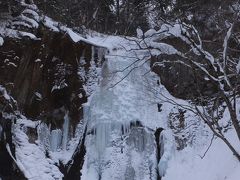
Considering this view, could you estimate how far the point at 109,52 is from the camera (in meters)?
11.9

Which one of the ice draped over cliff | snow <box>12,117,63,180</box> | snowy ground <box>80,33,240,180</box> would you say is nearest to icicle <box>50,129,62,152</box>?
snow <box>12,117,63,180</box>

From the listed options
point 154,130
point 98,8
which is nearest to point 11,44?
point 154,130

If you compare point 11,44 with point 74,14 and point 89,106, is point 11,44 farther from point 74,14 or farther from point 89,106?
point 74,14

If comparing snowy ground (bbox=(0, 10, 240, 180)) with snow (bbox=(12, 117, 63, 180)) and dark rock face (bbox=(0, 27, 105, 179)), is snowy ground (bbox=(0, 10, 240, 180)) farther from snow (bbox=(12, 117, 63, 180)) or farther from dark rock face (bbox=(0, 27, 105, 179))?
dark rock face (bbox=(0, 27, 105, 179))

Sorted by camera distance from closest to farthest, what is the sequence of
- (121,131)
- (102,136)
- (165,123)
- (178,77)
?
1. (102,136)
2. (121,131)
3. (165,123)
4. (178,77)

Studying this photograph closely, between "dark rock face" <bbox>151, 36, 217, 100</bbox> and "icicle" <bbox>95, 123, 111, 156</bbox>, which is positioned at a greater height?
"dark rock face" <bbox>151, 36, 217, 100</bbox>

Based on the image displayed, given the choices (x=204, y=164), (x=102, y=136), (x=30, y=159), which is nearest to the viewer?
(x=30, y=159)

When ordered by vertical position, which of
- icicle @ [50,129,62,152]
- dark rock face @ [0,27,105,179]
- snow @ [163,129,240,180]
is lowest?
snow @ [163,129,240,180]

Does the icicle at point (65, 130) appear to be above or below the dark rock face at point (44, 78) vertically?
below

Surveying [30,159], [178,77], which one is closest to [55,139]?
[30,159]

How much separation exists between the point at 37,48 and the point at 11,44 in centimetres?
59

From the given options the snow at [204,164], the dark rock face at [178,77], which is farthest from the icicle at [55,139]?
the dark rock face at [178,77]

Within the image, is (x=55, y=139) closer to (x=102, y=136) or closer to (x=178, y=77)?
(x=102, y=136)

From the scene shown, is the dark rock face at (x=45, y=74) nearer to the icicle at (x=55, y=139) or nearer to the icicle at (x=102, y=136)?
the icicle at (x=55, y=139)
